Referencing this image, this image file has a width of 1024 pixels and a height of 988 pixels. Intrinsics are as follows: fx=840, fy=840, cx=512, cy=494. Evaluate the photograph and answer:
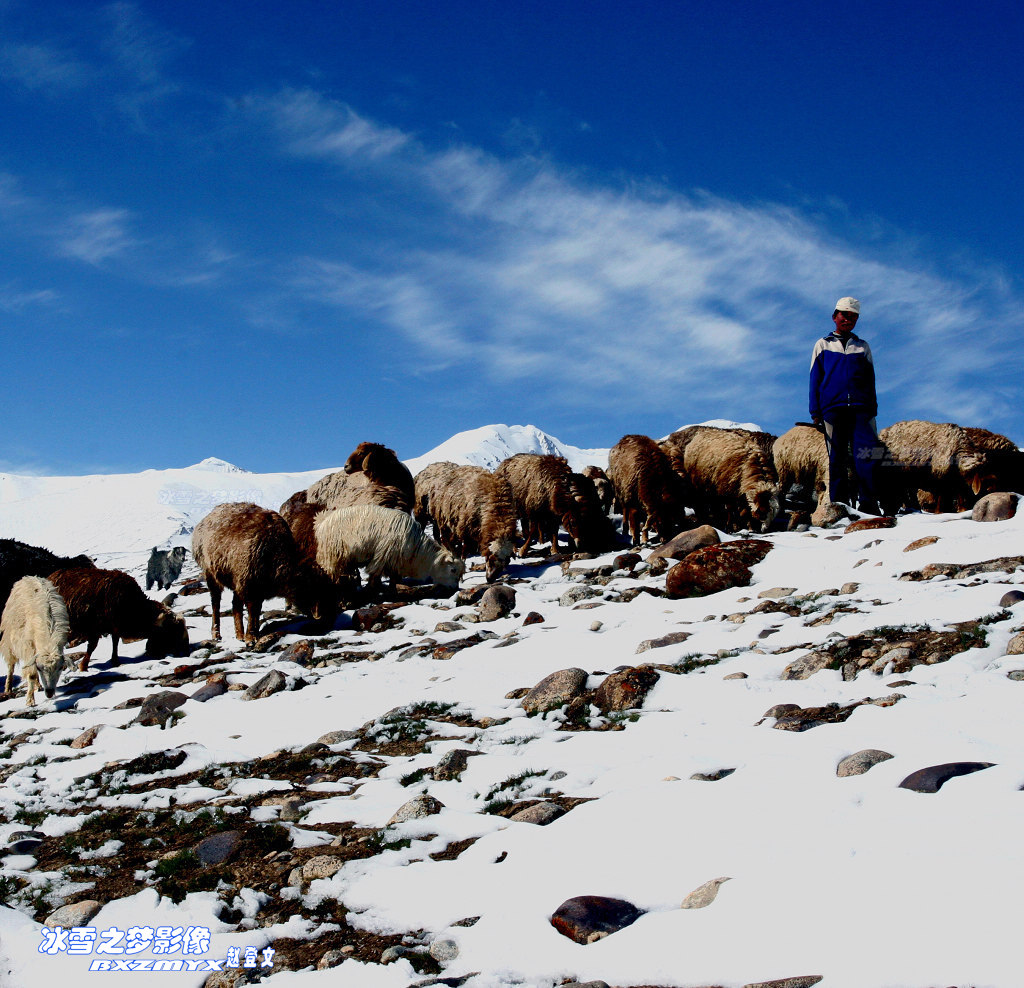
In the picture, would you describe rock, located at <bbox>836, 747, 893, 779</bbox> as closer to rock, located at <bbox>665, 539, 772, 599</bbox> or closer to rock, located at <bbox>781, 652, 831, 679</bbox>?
rock, located at <bbox>781, 652, 831, 679</bbox>

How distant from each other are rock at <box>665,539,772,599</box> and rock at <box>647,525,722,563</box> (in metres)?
1.78

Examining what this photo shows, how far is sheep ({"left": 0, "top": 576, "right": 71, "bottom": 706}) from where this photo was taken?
1159cm

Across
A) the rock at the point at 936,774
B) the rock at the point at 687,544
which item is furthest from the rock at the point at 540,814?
the rock at the point at 687,544

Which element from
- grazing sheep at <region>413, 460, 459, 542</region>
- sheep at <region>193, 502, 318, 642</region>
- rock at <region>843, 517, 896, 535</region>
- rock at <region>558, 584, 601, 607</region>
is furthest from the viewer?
grazing sheep at <region>413, 460, 459, 542</region>

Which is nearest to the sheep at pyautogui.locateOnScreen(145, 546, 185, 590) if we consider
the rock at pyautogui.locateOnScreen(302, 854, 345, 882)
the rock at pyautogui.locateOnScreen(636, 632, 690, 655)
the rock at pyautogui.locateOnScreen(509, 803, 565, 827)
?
the rock at pyautogui.locateOnScreen(636, 632, 690, 655)

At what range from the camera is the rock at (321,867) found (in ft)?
15.3

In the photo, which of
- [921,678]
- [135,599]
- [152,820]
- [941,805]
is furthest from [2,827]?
[135,599]

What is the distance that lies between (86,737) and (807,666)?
7134 millimetres

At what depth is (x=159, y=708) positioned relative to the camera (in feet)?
31.6

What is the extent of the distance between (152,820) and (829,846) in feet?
15.5

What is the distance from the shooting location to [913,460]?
16.4 meters

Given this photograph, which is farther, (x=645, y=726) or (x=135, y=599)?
(x=135, y=599)

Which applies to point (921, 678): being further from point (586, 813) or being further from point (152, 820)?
point (152, 820)

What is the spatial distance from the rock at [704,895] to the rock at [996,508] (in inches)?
384
